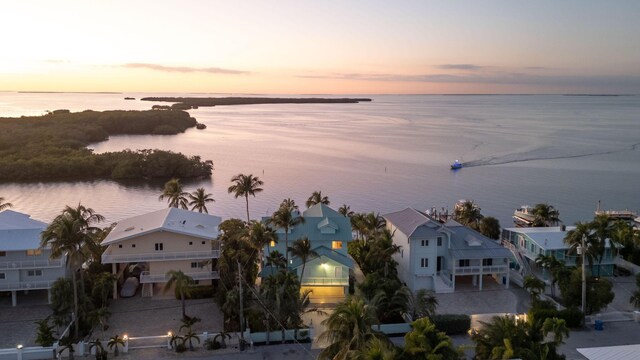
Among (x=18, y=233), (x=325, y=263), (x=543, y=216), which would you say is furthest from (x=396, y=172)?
(x=18, y=233)

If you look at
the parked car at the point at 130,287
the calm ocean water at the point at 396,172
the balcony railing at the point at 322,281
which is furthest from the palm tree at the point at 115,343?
the calm ocean water at the point at 396,172

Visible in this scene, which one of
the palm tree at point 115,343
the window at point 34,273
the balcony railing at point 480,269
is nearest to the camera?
the palm tree at point 115,343

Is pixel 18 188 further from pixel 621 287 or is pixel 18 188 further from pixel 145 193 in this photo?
pixel 621 287

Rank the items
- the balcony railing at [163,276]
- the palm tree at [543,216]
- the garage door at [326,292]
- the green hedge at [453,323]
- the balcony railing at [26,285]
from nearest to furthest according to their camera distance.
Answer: the green hedge at [453,323] → the balcony railing at [26,285] → the balcony railing at [163,276] → the garage door at [326,292] → the palm tree at [543,216]

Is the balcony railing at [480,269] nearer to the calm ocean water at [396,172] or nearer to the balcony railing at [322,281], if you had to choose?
the balcony railing at [322,281]

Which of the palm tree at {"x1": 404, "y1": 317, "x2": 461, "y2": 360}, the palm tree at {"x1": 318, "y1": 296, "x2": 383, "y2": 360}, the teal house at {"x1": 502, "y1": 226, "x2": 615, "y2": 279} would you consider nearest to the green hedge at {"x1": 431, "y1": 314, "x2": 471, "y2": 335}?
the palm tree at {"x1": 318, "y1": 296, "x2": 383, "y2": 360}

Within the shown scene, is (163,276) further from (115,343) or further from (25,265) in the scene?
(25,265)
